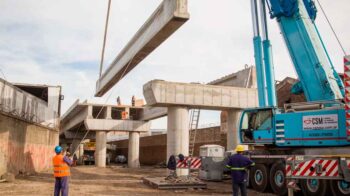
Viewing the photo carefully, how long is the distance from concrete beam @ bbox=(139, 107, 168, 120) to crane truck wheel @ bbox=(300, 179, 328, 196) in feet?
82.3

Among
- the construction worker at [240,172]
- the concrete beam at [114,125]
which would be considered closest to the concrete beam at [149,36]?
the construction worker at [240,172]

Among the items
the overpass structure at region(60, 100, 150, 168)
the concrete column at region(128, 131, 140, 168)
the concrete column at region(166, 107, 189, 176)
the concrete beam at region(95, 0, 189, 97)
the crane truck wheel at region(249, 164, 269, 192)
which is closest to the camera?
the concrete beam at region(95, 0, 189, 97)

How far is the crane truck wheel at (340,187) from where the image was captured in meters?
12.2

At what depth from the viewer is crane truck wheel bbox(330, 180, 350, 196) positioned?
Answer: 12227 millimetres

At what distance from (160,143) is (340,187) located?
36.9 m

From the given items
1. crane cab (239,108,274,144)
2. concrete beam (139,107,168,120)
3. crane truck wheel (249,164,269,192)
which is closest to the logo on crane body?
crane cab (239,108,274,144)

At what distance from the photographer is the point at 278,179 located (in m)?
15.2

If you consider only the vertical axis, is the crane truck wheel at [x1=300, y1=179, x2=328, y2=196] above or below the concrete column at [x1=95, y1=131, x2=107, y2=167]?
below

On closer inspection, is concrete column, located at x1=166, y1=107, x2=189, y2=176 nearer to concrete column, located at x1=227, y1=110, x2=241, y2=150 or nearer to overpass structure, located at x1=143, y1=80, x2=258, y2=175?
overpass structure, located at x1=143, y1=80, x2=258, y2=175

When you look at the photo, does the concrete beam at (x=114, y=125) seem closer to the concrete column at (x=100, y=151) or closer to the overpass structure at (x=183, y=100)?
the concrete column at (x=100, y=151)

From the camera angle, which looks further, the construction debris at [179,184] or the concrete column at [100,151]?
the concrete column at [100,151]

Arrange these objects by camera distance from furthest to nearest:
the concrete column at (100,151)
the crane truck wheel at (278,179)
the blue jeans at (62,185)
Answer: the concrete column at (100,151) < the crane truck wheel at (278,179) < the blue jeans at (62,185)

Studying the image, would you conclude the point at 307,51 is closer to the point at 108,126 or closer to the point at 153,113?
the point at 153,113

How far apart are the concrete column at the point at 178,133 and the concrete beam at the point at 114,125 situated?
2122cm
